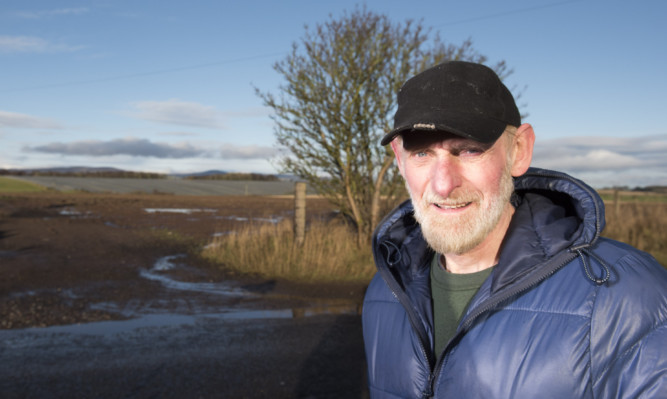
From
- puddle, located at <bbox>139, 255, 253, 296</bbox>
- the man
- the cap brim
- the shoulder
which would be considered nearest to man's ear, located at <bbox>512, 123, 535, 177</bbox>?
the man

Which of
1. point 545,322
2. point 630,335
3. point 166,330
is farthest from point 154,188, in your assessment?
point 630,335

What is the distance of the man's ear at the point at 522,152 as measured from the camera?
6.70ft

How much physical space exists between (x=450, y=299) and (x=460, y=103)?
29.4 inches

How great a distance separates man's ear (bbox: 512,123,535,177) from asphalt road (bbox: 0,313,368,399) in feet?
10.9

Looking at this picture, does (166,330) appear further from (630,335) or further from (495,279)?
(630,335)

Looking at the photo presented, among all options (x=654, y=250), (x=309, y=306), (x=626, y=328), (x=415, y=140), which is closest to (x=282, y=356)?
(x=309, y=306)

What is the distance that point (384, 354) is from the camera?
203 centimetres

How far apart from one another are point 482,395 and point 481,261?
22.0 inches

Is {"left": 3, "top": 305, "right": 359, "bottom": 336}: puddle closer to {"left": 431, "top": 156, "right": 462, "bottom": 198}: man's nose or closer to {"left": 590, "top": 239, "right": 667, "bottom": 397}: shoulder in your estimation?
{"left": 431, "top": 156, "right": 462, "bottom": 198}: man's nose

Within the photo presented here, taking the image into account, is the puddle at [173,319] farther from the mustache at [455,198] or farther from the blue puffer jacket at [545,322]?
the mustache at [455,198]

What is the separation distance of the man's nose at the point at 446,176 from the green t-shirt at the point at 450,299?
34 centimetres

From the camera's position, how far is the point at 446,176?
1.94 m

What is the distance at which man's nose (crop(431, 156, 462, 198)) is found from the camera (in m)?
1.93

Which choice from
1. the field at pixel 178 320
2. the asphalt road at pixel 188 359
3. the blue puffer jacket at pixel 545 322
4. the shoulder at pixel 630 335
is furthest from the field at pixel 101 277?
the shoulder at pixel 630 335
